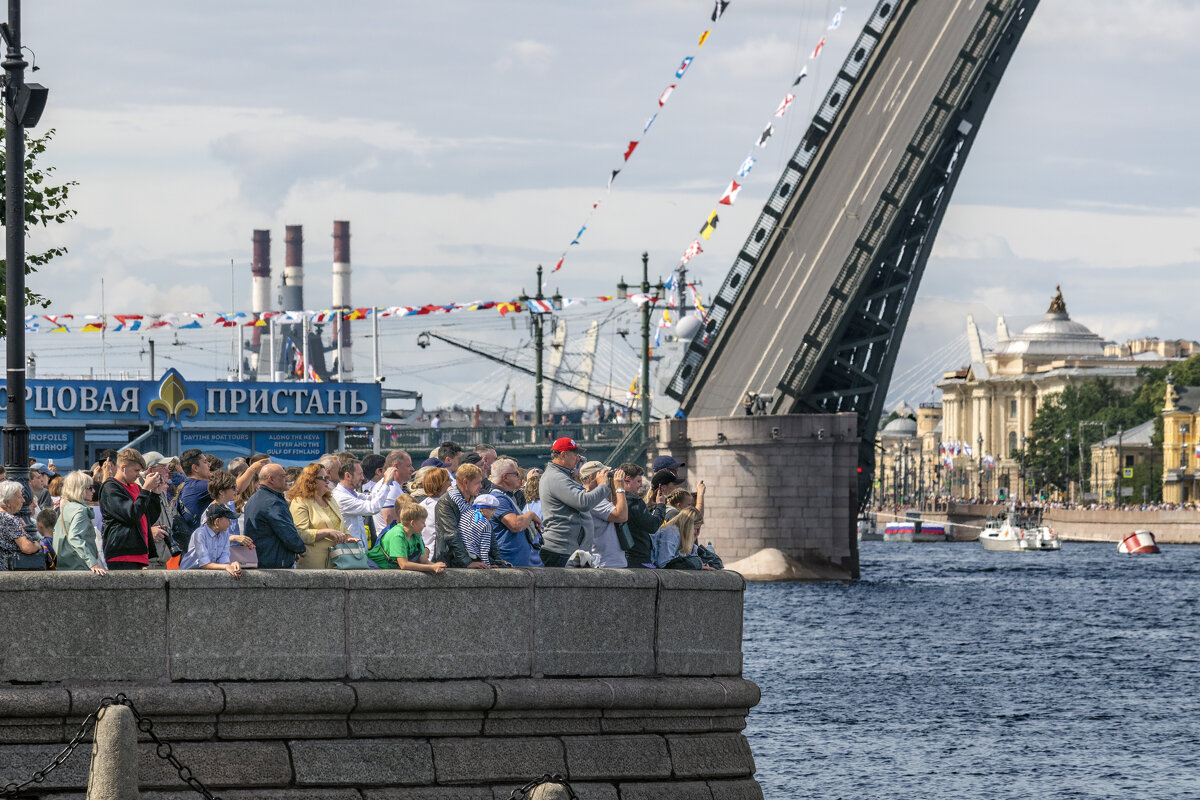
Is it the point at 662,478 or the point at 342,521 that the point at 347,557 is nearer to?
the point at 342,521

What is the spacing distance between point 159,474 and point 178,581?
0.91 meters

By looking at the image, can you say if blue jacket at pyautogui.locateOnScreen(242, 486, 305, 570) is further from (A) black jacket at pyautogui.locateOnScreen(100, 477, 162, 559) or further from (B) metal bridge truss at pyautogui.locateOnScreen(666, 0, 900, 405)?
(B) metal bridge truss at pyautogui.locateOnScreen(666, 0, 900, 405)

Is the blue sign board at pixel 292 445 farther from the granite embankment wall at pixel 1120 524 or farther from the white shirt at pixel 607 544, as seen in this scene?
the granite embankment wall at pixel 1120 524

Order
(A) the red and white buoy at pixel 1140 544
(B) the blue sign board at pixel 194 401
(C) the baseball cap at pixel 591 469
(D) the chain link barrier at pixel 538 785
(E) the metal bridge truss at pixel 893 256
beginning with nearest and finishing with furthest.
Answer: (D) the chain link barrier at pixel 538 785 → (C) the baseball cap at pixel 591 469 → (B) the blue sign board at pixel 194 401 → (E) the metal bridge truss at pixel 893 256 → (A) the red and white buoy at pixel 1140 544

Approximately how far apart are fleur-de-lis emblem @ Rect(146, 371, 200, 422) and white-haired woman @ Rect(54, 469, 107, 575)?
53.2 ft

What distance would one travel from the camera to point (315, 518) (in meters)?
8.90

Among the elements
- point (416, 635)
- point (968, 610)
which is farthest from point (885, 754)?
point (968, 610)

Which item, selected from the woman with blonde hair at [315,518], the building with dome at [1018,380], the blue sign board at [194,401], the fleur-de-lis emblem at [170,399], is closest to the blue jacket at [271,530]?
→ the woman with blonde hair at [315,518]

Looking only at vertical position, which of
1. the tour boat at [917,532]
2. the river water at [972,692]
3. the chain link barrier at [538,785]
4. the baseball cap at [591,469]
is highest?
the baseball cap at [591,469]

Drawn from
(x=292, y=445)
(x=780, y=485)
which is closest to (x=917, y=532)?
(x=780, y=485)

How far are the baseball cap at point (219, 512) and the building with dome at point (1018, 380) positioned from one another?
131895 millimetres

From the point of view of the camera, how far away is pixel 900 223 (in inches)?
1586

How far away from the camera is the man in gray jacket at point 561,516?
9.35 m

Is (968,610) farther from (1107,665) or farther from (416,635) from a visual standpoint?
(416,635)
